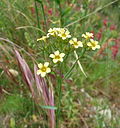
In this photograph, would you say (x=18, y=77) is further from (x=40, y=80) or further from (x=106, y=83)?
(x=106, y=83)

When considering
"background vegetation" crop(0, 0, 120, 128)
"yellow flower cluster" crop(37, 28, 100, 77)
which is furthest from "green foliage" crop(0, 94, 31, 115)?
"yellow flower cluster" crop(37, 28, 100, 77)

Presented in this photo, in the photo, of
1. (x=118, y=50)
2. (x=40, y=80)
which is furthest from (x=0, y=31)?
(x=118, y=50)

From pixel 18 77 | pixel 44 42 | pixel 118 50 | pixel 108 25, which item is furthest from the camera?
pixel 108 25

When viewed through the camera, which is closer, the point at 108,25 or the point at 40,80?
the point at 40,80

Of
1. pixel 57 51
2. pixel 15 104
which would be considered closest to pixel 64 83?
pixel 15 104

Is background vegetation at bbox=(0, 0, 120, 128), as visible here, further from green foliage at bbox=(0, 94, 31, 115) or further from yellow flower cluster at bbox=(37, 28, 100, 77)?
yellow flower cluster at bbox=(37, 28, 100, 77)

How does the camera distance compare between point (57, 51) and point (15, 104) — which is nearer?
point (57, 51)

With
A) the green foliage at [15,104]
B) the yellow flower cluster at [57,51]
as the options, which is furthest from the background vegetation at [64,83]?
the yellow flower cluster at [57,51]

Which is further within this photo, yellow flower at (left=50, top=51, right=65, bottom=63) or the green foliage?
the green foliage

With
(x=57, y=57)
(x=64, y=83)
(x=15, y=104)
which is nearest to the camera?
(x=57, y=57)

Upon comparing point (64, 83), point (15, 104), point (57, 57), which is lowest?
point (15, 104)

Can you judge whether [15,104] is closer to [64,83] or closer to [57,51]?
[64,83]
